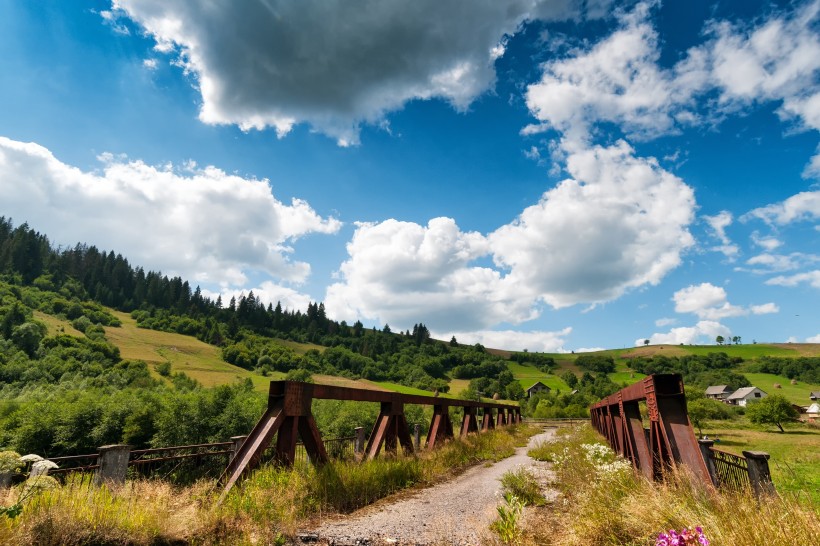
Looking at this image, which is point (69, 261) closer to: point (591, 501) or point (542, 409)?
point (542, 409)

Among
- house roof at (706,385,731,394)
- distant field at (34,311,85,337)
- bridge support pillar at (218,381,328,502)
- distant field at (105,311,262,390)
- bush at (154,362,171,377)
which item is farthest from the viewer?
house roof at (706,385,731,394)

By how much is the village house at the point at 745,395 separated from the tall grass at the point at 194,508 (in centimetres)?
13754

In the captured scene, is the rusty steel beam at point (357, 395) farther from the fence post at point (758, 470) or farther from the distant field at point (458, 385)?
the distant field at point (458, 385)

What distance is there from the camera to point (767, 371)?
462 ft

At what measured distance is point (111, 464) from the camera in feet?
22.2

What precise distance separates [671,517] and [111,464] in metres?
8.26

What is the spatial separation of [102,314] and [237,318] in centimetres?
4848

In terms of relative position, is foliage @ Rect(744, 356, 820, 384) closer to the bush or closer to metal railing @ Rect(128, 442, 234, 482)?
metal railing @ Rect(128, 442, 234, 482)

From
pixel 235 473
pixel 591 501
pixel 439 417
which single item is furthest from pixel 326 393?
pixel 439 417

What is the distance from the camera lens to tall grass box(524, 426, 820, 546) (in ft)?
11.5

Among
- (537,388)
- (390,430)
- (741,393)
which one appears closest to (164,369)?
(390,430)

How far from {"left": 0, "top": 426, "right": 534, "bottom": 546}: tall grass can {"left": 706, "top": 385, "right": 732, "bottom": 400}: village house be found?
144 meters

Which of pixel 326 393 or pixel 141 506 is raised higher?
pixel 326 393

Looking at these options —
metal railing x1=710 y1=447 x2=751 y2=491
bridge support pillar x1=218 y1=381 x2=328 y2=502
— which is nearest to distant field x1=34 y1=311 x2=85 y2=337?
bridge support pillar x1=218 y1=381 x2=328 y2=502
